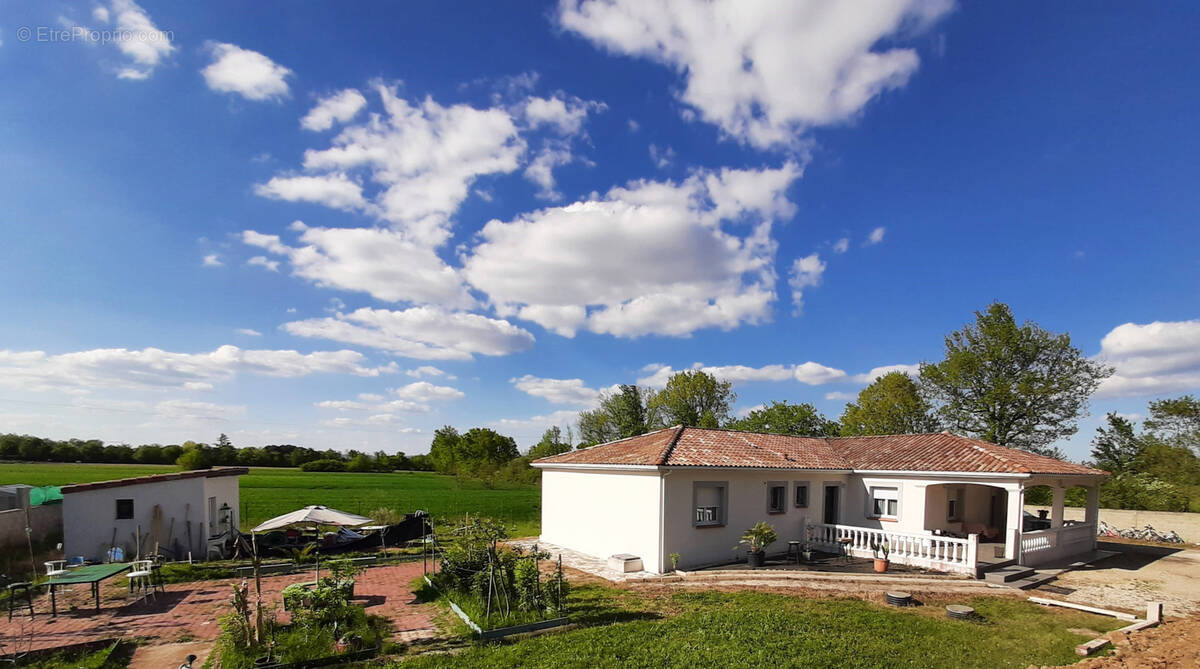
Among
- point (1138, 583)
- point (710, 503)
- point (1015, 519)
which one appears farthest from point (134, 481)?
point (1138, 583)

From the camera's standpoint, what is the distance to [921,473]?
17500 mm

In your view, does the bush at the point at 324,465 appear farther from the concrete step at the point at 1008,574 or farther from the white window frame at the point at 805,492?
the concrete step at the point at 1008,574

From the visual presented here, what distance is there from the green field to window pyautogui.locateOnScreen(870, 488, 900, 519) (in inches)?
525

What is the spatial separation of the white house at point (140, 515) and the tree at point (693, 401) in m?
40.4

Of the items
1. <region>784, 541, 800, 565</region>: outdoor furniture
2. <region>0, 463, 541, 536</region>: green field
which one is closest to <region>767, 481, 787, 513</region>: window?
<region>784, 541, 800, 565</region>: outdoor furniture

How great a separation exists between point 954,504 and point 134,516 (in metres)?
26.5

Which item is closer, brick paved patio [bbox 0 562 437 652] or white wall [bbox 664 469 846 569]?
brick paved patio [bbox 0 562 437 652]

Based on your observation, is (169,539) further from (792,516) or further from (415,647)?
(792,516)

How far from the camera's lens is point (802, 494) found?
61.5 ft

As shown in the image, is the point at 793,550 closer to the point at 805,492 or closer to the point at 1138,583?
the point at 805,492

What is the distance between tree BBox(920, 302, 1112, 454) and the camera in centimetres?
3562

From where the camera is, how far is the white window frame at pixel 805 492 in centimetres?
1839

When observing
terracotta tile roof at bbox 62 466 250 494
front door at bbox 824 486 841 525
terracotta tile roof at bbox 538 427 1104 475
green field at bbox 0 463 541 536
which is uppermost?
terracotta tile roof at bbox 538 427 1104 475

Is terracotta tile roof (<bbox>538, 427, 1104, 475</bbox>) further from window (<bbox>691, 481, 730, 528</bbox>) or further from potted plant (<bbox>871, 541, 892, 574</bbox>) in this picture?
potted plant (<bbox>871, 541, 892, 574</bbox>)
